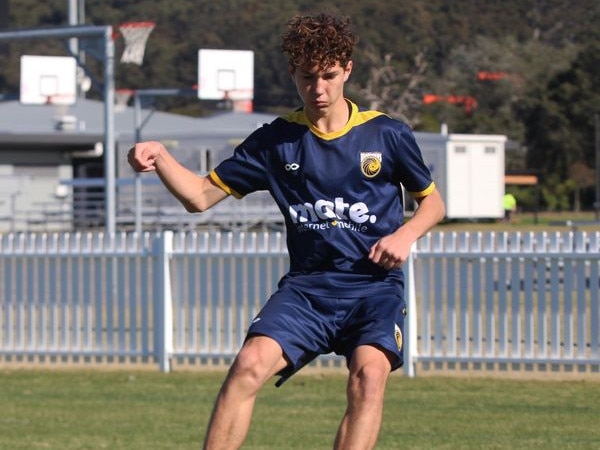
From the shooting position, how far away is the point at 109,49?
2547 cm

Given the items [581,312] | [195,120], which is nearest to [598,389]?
[581,312]

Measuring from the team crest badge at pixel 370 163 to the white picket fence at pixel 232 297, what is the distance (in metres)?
7.00

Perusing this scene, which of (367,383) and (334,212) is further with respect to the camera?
(334,212)

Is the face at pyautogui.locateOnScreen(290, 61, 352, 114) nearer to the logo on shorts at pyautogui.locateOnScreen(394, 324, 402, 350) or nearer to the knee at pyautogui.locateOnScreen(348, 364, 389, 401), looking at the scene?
the logo on shorts at pyautogui.locateOnScreen(394, 324, 402, 350)

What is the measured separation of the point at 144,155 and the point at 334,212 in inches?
32.2

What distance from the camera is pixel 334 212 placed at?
244 inches

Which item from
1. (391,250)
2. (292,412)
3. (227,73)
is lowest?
(292,412)

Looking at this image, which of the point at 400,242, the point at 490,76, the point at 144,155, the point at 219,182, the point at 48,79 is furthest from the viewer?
the point at 490,76

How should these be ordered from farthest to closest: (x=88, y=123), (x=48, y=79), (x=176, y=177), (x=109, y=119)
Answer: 1. (x=88, y=123)
2. (x=48, y=79)
3. (x=109, y=119)
4. (x=176, y=177)

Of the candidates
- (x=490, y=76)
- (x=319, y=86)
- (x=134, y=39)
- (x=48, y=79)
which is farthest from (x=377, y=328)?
(x=490, y=76)

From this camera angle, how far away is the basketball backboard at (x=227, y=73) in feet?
112

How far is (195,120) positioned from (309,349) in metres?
51.8

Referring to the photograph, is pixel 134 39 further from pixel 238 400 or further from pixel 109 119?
pixel 238 400

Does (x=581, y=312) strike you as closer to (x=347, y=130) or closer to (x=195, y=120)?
(x=347, y=130)
